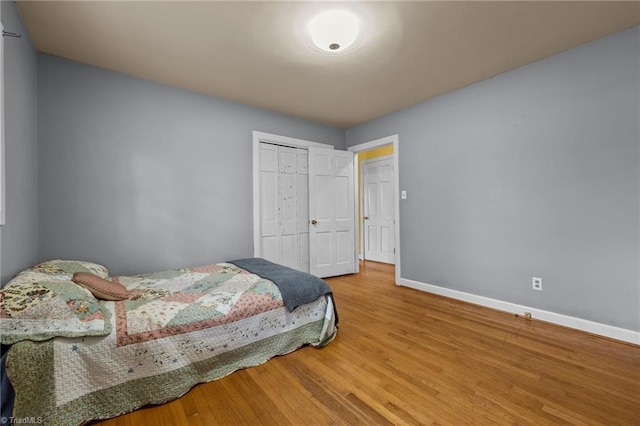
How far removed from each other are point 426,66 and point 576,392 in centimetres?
285

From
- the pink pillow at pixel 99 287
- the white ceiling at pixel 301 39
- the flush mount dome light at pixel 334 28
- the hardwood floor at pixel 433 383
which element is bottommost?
the hardwood floor at pixel 433 383

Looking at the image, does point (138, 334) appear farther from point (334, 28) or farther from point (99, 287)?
point (334, 28)

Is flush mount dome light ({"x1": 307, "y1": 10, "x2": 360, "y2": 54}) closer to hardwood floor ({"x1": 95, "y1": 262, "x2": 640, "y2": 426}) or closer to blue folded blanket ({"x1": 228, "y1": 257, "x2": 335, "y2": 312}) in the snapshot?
blue folded blanket ({"x1": 228, "y1": 257, "x2": 335, "y2": 312})

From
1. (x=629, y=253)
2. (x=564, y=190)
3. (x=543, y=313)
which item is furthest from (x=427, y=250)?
(x=629, y=253)

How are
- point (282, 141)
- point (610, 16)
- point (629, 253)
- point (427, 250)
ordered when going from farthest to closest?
1. point (282, 141)
2. point (427, 250)
3. point (629, 253)
4. point (610, 16)

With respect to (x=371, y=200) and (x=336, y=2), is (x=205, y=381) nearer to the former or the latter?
(x=336, y=2)

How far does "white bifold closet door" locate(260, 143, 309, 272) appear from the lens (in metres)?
3.91

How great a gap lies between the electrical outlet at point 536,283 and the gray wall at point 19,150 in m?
4.24

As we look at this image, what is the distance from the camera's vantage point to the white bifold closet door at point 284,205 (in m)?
3.91

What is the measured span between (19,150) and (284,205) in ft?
8.92

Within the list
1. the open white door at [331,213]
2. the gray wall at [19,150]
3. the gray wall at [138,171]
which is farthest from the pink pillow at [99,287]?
the open white door at [331,213]

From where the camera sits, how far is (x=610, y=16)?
206cm

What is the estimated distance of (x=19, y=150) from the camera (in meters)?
1.98

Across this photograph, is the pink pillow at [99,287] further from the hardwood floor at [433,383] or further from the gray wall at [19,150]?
the hardwood floor at [433,383]
